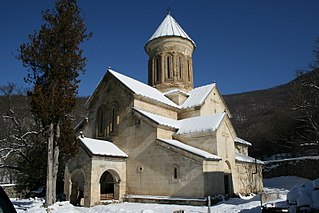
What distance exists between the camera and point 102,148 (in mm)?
14391

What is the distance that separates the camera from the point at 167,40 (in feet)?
68.5

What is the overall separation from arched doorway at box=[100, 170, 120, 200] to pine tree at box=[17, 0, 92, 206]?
3825 mm

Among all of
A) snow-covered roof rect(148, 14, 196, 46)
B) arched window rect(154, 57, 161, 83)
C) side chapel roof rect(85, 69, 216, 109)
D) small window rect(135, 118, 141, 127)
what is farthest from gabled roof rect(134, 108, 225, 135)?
snow-covered roof rect(148, 14, 196, 46)

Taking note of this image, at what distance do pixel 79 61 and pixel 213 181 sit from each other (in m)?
8.20

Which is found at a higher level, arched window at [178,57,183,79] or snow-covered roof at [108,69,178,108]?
arched window at [178,57,183,79]

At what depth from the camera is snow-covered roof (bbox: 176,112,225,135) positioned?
14.7 metres

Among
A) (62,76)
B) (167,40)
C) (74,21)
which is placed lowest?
(62,76)

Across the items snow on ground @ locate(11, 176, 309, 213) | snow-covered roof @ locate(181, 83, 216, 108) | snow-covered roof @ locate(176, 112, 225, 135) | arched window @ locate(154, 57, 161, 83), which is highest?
arched window @ locate(154, 57, 161, 83)

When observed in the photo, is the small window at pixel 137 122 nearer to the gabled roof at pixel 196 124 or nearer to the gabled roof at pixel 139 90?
the gabled roof at pixel 196 124

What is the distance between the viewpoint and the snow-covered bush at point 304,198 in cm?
515

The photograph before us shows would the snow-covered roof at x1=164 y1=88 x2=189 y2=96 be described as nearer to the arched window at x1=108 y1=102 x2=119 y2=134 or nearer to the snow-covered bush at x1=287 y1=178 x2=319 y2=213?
the arched window at x1=108 y1=102 x2=119 y2=134

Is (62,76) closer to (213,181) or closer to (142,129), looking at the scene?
(142,129)

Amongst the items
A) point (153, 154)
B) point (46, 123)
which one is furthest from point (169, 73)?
point (46, 123)

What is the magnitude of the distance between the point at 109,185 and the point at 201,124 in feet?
21.7
